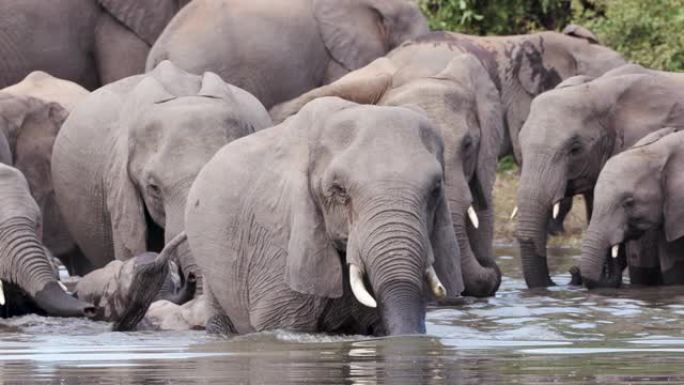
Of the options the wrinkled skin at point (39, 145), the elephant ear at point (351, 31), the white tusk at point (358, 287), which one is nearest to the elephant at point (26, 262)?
the wrinkled skin at point (39, 145)

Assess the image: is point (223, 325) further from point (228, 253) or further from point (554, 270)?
point (554, 270)

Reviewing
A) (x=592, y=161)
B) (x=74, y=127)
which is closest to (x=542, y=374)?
(x=74, y=127)

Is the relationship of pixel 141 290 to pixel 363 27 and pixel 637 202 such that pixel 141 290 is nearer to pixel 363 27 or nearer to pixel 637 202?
pixel 637 202

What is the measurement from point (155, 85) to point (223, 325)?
3.05 meters

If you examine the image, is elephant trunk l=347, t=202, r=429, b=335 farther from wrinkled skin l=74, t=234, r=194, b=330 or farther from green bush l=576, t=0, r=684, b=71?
green bush l=576, t=0, r=684, b=71

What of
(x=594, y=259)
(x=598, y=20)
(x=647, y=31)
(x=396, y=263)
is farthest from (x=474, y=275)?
(x=598, y=20)

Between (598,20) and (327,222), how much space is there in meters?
13.6

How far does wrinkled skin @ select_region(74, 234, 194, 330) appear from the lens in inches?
523

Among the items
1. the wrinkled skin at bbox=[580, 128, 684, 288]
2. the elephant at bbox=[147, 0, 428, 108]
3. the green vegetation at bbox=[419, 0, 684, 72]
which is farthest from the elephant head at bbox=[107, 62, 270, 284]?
the green vegetation at bbox=[419, 0, 684, 72]

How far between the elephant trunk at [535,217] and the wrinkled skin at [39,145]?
308 centimetres

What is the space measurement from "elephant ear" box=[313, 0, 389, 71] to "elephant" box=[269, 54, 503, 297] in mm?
2762

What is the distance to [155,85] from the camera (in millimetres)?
15070

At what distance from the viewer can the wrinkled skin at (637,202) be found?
16.5m

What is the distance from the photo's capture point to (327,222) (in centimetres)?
1120
